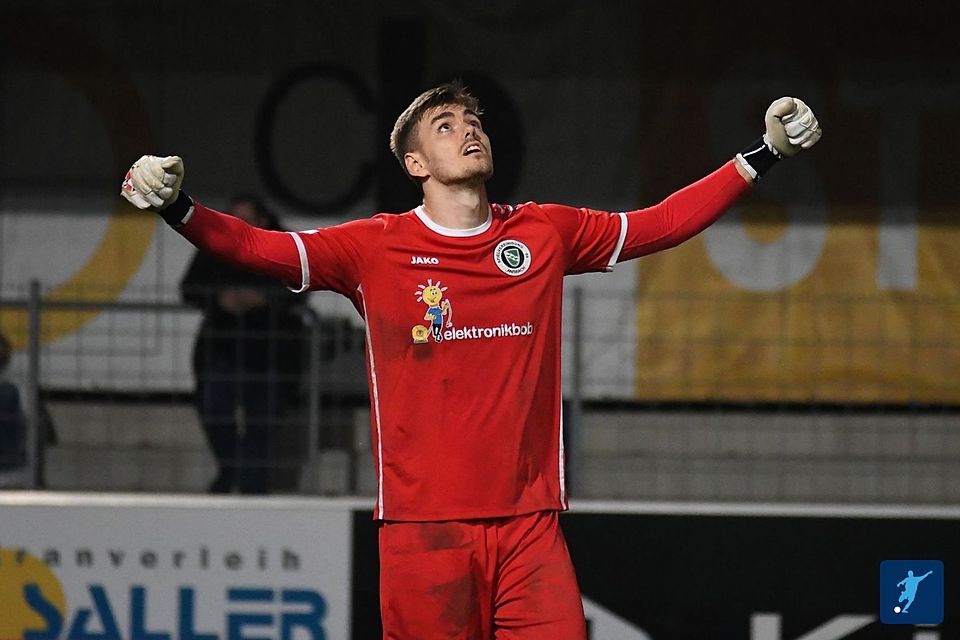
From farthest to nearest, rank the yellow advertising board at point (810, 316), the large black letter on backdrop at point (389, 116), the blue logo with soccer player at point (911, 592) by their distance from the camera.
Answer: the large black letter on backdrop at point (389, 116) → the yellow advertising board at point (810, 316) → the blue logo with soccer player at point (911, 592)

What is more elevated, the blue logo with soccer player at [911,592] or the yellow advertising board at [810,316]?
the yellow advertising board at [810,316]

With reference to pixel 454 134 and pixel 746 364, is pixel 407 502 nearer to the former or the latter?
pixel 454 134

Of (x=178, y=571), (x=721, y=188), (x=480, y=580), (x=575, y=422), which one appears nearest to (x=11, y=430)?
(x=178, y=571)

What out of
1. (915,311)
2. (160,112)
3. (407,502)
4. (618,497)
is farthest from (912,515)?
(160,112)

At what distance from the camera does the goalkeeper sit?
4.30 metres

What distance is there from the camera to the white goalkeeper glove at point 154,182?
13.2ft

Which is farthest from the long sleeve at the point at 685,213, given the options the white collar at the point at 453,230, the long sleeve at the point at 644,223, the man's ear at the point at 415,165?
the man's ear at the point at 415,165

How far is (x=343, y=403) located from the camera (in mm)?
6797

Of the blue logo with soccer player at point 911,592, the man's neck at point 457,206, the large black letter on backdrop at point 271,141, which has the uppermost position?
the large black letter on backdrop at point 271,141

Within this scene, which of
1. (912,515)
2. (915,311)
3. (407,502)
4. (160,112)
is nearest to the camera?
(407,502)

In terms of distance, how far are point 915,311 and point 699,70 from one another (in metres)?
1.80

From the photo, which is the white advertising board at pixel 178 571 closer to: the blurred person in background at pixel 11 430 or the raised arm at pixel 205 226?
the blurred person in background at pixel 11 430

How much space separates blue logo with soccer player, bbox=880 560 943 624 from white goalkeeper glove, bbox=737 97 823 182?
237cm

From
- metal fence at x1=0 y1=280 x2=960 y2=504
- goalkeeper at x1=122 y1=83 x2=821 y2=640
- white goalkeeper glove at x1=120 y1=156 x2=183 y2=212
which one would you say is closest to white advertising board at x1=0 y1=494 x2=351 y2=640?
metal fence at x1=0 y1=280 x2=960 y2=504
